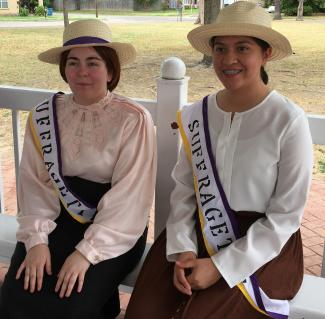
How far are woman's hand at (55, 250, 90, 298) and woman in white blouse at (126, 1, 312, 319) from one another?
0.18 metres

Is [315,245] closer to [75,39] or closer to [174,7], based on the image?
[75,39]

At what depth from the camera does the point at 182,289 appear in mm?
1267

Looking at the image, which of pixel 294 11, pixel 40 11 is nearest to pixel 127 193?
pixel 294 11

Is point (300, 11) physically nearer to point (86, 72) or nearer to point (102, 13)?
point (102, 13)

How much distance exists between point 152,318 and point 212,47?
837 mm

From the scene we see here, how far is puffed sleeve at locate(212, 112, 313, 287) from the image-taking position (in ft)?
4.06

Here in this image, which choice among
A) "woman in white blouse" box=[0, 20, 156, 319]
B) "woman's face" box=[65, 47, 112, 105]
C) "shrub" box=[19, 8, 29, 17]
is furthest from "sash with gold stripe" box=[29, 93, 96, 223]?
"shrub" box=[19, 8, 29, 17]

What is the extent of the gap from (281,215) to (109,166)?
577 mm

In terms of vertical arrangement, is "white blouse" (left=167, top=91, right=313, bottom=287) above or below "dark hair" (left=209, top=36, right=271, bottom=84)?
below

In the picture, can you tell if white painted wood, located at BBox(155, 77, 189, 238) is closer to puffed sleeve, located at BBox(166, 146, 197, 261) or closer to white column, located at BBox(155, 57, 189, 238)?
white column, located at BBox(155, 57, 189, 238)

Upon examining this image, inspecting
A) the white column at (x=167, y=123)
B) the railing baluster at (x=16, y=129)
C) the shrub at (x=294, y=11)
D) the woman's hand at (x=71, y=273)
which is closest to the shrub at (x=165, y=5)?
the shrub at (x=294, y=11)

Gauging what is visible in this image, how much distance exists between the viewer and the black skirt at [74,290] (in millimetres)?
1320

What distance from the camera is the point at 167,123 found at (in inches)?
66.4

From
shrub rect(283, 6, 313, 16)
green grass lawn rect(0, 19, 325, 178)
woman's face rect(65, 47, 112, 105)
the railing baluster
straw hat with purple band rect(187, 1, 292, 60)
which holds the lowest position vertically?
green grass lawn rect(0, 19, 325, 178)
